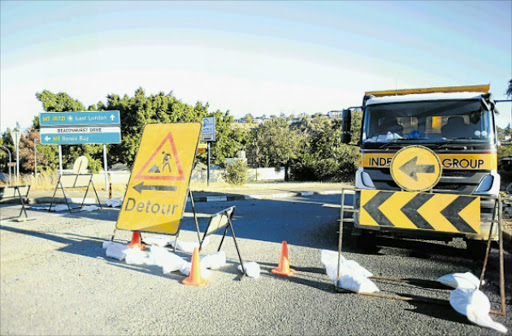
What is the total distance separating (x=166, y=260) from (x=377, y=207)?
3131 millimetres

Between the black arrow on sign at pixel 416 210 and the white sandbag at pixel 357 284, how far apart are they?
1.02 meters

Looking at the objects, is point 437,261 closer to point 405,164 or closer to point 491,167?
point 491,167

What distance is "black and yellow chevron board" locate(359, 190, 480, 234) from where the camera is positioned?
14.6ft

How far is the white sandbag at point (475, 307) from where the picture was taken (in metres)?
3.51

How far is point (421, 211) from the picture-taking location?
4.64 meters

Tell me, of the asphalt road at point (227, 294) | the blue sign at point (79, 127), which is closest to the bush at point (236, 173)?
the blue sign at point (79, 127)

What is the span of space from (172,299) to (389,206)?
3048 mm

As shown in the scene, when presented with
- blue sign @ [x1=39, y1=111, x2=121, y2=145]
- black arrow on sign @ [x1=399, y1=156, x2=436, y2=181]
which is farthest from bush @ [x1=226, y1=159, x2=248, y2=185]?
black arrow on sign @ [x1=399, y1=156, x2=436, y2=181]

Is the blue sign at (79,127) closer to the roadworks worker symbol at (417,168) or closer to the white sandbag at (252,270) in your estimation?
the white sandbag at (252,270)

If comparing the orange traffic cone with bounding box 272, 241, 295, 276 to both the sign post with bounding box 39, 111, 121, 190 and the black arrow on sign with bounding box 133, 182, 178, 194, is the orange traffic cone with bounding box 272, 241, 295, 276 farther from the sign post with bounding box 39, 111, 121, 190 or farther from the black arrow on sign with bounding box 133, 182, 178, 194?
the sign post with bounding box 39, 111, 121, 190

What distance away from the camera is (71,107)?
3466 cm

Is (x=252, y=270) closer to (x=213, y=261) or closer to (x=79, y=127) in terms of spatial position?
(x=213, y=261)

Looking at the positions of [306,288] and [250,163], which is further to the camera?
[250,163]

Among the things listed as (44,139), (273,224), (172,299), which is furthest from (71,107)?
(172,299)
